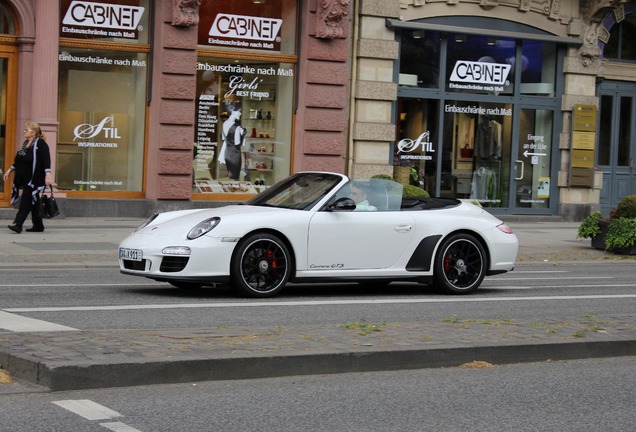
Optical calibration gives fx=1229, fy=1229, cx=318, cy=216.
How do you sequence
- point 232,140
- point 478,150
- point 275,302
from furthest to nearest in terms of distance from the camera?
point 478,150 < point 232,140 < point 275,302

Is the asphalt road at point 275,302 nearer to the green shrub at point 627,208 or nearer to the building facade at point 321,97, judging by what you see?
the green shrub at point 627,208

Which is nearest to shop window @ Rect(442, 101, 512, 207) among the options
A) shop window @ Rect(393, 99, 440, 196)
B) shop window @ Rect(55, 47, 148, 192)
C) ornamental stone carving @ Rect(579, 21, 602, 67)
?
shop window @ Rect(393, 99, 440, 196)

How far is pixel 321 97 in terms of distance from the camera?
24.5m

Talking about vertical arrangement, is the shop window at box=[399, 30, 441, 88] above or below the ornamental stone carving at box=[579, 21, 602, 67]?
below

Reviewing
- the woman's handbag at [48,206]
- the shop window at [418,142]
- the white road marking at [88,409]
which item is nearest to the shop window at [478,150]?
the shop window at [418,142]

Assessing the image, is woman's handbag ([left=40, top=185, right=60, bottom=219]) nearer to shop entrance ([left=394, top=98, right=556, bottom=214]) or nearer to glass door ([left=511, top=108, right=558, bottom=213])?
shop entrance ([left=394, top=98, right=556, bottom=214])

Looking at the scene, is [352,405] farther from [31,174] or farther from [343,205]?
[31,174]

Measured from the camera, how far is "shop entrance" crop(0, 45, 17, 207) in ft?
71.7

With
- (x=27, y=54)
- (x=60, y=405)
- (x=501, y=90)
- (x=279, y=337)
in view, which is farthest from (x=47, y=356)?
(x=501, y=90)

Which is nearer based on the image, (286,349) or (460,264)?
(286,349)

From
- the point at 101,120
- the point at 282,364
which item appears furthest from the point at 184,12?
the point at 282,364

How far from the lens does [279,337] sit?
882 cm

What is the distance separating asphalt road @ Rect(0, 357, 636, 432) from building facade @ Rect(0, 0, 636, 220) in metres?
15.0

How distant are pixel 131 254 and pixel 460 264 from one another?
11.7 ft
